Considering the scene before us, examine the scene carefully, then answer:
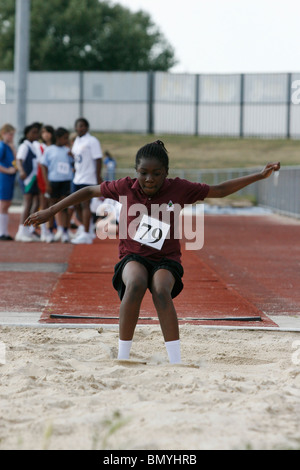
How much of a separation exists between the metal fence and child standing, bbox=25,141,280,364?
38263mm

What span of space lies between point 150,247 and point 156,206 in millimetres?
256

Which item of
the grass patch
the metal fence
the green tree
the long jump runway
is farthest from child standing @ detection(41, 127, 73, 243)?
the green tree

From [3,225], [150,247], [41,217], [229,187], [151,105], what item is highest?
[151,105]

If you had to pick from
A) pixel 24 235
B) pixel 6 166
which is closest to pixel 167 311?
pixel 6 166

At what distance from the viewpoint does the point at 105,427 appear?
3.29m

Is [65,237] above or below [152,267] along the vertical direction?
below

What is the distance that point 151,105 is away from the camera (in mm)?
43562

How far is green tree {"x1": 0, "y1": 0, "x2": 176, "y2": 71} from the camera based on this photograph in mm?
56938

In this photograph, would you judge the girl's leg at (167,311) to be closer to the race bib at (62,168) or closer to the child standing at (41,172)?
the race bib at (62,168)

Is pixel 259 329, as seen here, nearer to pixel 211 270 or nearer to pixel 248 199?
pixel 211 270

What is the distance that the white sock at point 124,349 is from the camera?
185 inches

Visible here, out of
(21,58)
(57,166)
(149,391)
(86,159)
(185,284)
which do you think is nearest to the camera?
(149,391)

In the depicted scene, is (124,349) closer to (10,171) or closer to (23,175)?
(23,175)

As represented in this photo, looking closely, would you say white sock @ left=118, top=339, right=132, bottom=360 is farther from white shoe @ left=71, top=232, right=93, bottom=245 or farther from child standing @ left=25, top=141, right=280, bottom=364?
white shoe @ left=71, top=232, right=93, bottom=245
